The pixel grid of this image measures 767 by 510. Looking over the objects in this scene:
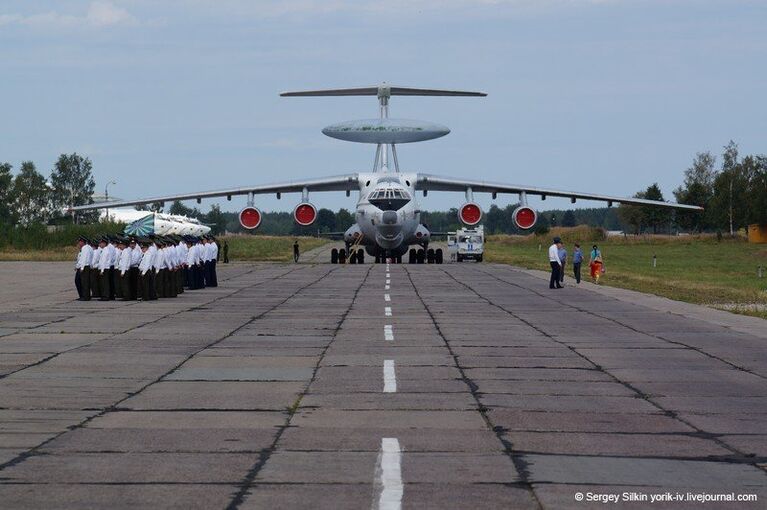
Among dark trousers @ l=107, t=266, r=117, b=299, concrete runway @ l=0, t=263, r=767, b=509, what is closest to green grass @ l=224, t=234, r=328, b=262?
dark trousers @ l=107, t=266, r=117, b=299

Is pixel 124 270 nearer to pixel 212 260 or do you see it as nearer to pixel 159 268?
pixel 159 268

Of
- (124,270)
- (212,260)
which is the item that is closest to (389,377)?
(124,270)

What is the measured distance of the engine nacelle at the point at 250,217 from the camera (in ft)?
193

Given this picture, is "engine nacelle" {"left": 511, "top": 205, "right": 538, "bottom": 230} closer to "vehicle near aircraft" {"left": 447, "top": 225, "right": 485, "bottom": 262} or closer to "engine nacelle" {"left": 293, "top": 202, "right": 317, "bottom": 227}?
"engine nacelle" {"left": 293, "top": 202, "right": 317, "bottom": 227}

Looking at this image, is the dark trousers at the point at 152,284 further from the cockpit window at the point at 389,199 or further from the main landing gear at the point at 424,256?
the main landing gear at the point at 424,256

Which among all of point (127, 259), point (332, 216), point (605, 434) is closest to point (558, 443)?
point (605, 434)

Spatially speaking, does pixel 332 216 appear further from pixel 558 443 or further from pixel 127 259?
pixel 558 443

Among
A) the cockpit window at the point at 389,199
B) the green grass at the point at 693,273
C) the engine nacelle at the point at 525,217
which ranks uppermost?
the cockpit window at the point at 389,199

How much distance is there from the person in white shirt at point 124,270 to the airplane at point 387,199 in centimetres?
2378

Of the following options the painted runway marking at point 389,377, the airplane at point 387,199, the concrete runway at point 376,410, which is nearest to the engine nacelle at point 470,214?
the airplane at point 387,199

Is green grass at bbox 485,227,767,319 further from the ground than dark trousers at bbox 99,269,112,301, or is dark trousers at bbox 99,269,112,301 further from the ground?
dark trousers at bbox 99,269,112,301

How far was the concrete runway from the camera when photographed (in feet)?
27.1

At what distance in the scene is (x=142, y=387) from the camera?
1376cm

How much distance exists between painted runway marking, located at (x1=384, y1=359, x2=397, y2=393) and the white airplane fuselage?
38.2 m
